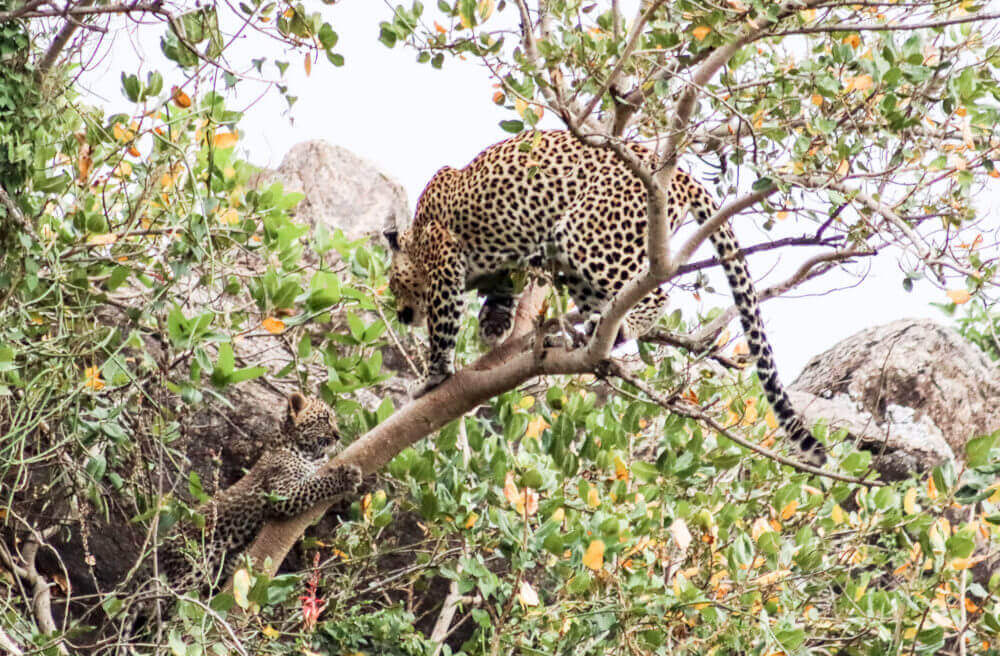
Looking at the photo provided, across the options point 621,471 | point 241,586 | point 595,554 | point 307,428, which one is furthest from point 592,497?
point 307,428

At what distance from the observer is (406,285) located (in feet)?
22.8

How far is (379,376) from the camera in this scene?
5617 millimetres

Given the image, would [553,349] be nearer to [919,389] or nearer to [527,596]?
[527,596]

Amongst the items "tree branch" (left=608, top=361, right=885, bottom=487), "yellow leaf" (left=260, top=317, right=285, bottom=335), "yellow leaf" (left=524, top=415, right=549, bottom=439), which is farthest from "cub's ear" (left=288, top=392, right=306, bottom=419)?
"tree branch" (left=608, top=361, right=885, bottom=487)

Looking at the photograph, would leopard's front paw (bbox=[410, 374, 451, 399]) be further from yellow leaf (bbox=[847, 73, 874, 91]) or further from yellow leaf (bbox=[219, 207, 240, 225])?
yellow leaf (bbox=[847, 73, 874, 91])

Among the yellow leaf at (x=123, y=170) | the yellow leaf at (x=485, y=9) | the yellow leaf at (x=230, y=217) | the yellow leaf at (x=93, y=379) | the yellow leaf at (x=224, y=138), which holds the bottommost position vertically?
the yellow leaf at (x=93, y=379)

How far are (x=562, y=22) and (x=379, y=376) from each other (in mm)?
1990

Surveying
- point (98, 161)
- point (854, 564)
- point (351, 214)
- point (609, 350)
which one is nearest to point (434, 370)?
point (609, 350)

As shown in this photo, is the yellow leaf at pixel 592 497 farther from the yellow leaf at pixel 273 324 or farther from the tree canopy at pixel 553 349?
the yellow leaf at pixel 273 324

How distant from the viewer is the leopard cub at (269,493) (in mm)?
5762

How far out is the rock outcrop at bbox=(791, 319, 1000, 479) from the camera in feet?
31.4

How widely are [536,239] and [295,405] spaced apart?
6.40 feet

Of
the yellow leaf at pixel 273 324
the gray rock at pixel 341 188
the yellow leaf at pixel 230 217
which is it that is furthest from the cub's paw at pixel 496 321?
the gray rock at pixel 341 188

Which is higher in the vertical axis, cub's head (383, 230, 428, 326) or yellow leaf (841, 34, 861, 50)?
yellow leaf (841, 34, 861, 50)
